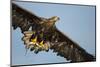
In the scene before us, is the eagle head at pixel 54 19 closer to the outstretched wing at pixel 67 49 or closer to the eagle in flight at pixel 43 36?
the eagle in flight at pixel 43 36

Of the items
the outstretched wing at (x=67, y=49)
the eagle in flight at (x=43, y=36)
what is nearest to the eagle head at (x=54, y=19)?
the eagle in flight at (x=43, y=36)

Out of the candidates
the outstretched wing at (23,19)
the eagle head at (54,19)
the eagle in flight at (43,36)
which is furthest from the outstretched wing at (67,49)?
the outstretched wing at (23,19)

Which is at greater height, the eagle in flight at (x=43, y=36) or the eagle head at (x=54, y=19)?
the eagle head at (x=54, y=19)

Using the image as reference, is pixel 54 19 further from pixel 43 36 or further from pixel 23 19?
pixel 23 19

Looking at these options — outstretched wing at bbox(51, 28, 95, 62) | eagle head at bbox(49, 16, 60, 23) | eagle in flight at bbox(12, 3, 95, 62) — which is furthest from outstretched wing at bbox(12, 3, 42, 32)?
outstretched wing at bbox(51, 28, 95, 62)

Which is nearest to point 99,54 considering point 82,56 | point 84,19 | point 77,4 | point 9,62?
point 82,56

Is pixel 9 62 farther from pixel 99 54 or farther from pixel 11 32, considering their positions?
pixel 99 54

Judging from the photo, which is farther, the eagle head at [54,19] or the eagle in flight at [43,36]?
the eagle head at [54,19]
